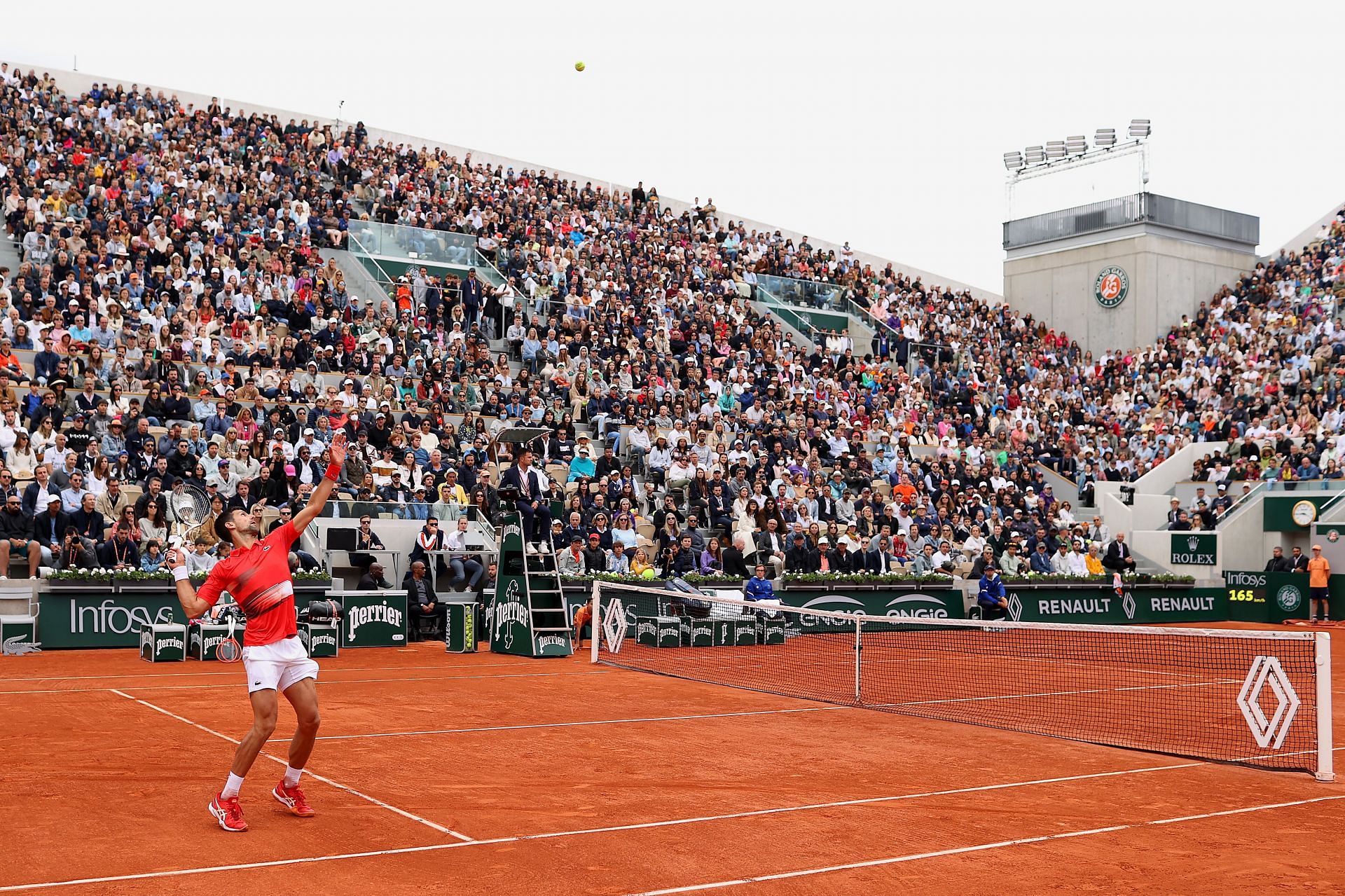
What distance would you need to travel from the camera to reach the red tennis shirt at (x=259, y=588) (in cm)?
779

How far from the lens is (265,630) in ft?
25.6

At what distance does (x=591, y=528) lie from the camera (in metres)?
24.0

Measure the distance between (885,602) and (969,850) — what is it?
17410 mm

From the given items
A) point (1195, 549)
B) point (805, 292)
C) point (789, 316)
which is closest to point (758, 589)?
point (1195, 549)

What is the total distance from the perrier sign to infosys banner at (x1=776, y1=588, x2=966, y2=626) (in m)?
10.1

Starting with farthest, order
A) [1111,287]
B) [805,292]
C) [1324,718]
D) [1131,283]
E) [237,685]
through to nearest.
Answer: [1111,287] → [1131,283] → [805,292] → [237,685] → [1324,718]

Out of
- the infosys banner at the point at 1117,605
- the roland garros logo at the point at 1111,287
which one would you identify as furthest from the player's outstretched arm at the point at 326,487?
the roland garros logo at the point at 1111,287

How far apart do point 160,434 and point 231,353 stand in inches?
129

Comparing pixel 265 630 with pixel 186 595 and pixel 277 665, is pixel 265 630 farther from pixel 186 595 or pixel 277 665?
pixel 186 595

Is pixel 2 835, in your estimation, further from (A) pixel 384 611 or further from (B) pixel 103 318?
(B) pixel 103 318

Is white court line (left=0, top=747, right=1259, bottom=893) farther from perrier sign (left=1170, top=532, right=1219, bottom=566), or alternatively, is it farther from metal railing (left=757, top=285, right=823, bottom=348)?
metal railing (left=757, top=285, right=823, bottom=348)

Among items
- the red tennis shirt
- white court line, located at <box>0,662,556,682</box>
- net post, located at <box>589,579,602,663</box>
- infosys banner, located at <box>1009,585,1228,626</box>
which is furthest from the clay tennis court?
infosys banner, located at <box>1009,585,1228,626</box>

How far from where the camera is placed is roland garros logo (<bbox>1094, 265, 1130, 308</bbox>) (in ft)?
160

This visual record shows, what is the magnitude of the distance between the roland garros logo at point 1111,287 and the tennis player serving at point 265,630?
45370 millimetres
